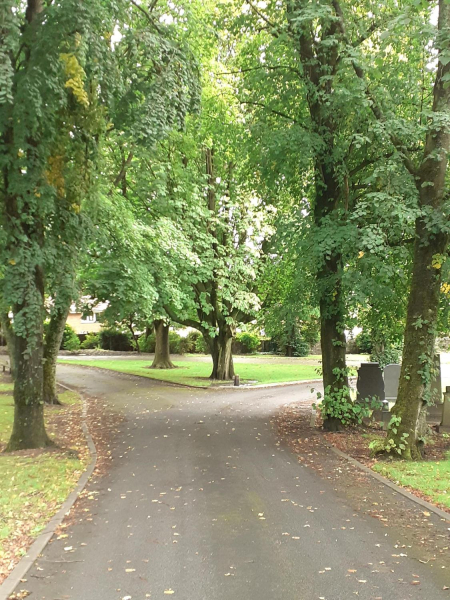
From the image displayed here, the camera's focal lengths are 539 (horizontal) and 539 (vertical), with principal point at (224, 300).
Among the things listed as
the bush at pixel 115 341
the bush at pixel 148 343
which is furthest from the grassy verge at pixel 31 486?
the bush at pixel 115 341

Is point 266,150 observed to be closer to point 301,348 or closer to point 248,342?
point 301,348

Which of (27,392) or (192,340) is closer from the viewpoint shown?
(27,392)

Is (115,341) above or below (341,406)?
above

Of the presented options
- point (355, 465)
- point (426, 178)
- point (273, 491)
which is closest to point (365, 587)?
point (273, 491)

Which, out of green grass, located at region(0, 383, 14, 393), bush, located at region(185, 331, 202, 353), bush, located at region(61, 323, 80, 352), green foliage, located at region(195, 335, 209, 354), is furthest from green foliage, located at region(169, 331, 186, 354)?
green grass, located at region(0, 383, 14, 393)

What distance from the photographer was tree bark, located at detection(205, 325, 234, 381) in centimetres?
2670

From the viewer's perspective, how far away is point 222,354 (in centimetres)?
2689

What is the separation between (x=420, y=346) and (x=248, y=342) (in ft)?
129

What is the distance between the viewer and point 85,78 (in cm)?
812

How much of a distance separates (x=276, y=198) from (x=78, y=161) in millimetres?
6760

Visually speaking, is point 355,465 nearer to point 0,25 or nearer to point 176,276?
point 0,25

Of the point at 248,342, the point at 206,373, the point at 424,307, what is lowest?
the point at 206,373

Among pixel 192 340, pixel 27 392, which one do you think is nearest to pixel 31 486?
pixel 27 392

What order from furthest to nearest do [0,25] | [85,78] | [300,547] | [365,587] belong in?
[85,78] → [0,25] → [300,547] → [365,587]
